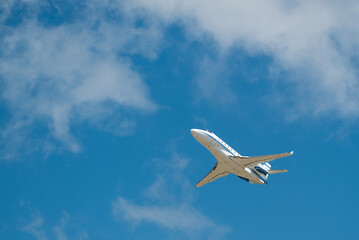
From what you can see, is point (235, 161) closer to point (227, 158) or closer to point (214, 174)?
point (227, 158)

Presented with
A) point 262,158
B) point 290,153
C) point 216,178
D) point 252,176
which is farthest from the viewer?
point 216,178

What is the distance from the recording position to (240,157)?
276 ft

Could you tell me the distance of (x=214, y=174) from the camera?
94750 mm

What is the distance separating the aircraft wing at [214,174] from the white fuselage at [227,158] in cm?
332

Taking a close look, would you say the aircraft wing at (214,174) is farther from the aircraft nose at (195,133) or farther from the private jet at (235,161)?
the aircraft nose at (195,133)

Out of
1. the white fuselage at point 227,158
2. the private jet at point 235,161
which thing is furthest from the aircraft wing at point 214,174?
the white fuselage at point 227,158

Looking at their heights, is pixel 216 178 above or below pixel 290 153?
above

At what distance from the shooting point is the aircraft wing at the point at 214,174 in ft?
305

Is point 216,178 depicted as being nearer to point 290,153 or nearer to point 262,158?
point 262,158

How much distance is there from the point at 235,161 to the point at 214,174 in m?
10.8

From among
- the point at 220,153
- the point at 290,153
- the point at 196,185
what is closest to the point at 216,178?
the point at 196,185

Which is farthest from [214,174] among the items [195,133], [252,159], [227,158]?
[195,133]

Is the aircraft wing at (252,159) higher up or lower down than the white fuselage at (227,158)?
lower down

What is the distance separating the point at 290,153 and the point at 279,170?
12.7 meters
